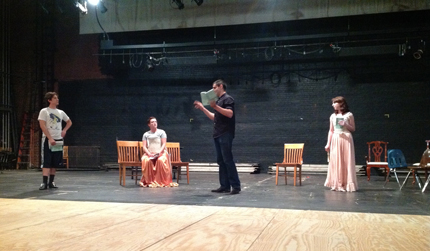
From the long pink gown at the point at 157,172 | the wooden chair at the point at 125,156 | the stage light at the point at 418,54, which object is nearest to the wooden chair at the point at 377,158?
the stage light at the point at 418,54

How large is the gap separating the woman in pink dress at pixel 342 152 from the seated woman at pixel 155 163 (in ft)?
8.00

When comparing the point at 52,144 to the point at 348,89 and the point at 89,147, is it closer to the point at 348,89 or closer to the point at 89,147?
the point at 89,147

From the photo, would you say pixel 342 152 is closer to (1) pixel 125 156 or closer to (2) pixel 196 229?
(1) pixel 125 156

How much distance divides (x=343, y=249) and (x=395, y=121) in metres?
9.31

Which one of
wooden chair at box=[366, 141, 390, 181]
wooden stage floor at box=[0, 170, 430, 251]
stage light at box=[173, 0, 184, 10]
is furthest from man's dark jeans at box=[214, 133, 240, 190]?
stage light at box=[173, 0, 184, 10]

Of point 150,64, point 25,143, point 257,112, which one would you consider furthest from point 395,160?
point 25,143

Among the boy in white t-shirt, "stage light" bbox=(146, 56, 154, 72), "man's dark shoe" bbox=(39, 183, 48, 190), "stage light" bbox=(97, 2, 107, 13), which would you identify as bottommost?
"man's dark shoe" bbox=(39, 183, 48, 190)

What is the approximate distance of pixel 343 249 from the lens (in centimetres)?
177

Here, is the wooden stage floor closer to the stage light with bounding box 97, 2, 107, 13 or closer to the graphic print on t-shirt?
the graphic print on t-shirt

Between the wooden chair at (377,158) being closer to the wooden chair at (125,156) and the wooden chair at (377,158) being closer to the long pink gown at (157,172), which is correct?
the long pink gown at (157,172)

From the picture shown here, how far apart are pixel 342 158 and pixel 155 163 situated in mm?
2765

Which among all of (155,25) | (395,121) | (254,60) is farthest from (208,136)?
(395,121)

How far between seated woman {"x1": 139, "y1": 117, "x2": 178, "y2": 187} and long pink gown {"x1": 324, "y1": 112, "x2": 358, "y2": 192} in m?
2.44

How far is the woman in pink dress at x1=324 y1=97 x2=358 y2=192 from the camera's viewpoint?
541cm
